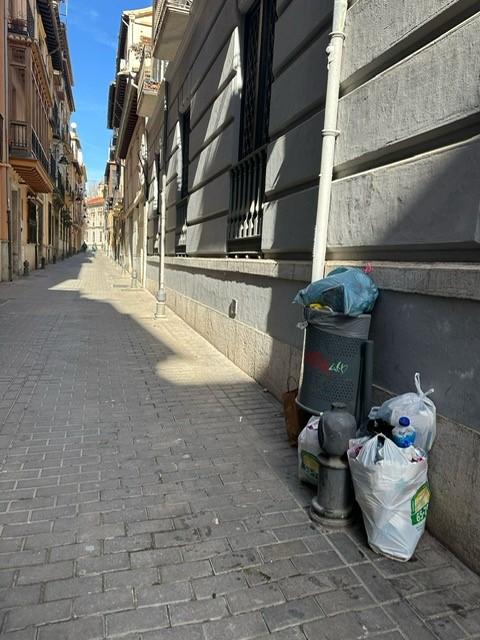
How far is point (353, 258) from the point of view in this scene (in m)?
3.63

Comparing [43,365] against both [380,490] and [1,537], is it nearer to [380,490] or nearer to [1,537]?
[1,537]

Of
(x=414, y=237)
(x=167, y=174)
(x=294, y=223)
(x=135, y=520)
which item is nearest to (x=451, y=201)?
(x=414, y=237)

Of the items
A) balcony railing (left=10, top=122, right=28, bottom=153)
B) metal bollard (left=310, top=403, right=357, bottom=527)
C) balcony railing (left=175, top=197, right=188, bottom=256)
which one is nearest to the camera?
metal bollard (left=310, top=403, right=357, bottom=527)

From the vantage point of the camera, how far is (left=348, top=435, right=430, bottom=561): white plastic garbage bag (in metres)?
2.38

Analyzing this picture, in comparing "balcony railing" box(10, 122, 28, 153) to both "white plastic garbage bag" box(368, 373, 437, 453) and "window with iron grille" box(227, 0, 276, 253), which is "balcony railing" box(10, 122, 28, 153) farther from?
"white plastic garbage bag" box(368, 373, 437, 453)

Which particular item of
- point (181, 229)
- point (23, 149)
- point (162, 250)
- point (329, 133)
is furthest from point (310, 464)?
point (23, 149)

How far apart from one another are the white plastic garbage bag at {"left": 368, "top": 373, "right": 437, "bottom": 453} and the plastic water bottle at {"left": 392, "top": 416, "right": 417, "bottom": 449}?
2.7 inches

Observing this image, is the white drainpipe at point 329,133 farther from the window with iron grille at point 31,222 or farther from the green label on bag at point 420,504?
the window with iron grille at point 31,222

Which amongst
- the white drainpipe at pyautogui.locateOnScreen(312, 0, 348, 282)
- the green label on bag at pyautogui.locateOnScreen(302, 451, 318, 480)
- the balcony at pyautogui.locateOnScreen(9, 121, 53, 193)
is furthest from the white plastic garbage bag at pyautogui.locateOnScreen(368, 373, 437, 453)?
the balcony at pyautogui.locateOnScreen(9, 121, 53, 193)

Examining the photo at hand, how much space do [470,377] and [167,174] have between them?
11.3m

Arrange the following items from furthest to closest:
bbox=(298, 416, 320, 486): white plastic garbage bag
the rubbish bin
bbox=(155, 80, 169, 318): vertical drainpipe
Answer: bbox=(155, 80, 169, 318): vertical drainpipe, the rubbish bin, bbox=(298, 416, 320, 486): white plastic garbage bag

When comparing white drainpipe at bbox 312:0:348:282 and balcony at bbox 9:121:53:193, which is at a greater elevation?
balcony at bbox 9:121:53:193

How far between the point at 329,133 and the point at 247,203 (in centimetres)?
260

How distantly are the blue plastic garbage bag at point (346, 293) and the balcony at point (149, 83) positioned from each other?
499 inches
